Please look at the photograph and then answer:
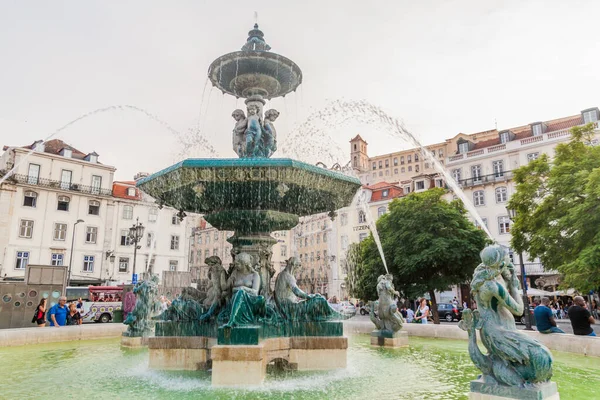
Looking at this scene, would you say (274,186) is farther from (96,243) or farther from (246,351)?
(96,243)

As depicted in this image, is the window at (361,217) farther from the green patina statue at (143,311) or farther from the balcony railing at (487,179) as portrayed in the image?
the green patina statue at (143,311)

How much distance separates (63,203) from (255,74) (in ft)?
136

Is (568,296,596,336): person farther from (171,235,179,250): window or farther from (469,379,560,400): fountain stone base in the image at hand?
(171,235,179,250): window

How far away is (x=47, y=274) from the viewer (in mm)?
16656

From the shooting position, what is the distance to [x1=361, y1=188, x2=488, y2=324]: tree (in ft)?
91.6

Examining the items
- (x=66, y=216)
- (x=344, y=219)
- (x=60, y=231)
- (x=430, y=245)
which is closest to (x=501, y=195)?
(x=344, y=219)

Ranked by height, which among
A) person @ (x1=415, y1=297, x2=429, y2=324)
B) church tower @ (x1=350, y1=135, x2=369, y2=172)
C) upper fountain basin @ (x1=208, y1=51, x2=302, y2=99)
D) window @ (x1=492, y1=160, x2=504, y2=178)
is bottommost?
person @ (x1=415, y1=297, x2=429, y2=324)

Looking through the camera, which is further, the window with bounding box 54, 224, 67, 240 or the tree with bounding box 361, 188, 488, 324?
the window with bounding box 54, 224, 67, 240

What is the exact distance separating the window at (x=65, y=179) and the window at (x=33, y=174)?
2.17m

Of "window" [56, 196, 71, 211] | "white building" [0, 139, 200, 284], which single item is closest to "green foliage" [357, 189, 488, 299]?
"white building" [0, 139, 200, 284]

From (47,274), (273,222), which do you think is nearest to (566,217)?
(273,222)

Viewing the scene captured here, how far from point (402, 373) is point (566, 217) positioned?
46.5 ft

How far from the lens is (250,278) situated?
7336 mm

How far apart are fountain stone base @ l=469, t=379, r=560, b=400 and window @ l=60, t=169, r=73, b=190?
4731 centimetres
